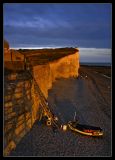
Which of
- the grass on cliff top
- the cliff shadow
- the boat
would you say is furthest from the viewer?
the grass on cliff top

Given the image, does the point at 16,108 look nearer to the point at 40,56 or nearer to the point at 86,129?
the point at 86,129

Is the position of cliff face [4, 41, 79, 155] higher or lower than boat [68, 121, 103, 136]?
higher

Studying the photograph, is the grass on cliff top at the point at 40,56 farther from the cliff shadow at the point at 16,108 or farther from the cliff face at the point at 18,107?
the cliff shadow at the point at 16,108

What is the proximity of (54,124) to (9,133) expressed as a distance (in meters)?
4.25

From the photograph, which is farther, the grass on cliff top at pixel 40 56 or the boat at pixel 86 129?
the grass on cliff top at pixel 40 56

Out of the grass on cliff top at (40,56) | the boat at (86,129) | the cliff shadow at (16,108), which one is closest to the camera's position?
the cliff shadow at (16,108)

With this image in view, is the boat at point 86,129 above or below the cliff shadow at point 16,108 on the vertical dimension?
below

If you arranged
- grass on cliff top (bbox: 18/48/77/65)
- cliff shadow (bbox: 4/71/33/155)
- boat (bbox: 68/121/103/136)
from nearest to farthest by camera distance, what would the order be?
cliff shadow (bbox: 4/71/33/155) < boat (bbox: 68/121/103/136) < grass on cliff top (bbox: 18/48/77/65)

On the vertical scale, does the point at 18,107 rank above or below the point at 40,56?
below

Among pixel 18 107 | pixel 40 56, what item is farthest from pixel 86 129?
pixel 40 56

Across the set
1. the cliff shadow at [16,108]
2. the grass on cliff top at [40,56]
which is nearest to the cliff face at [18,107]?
the cliff shadow at [16,108]

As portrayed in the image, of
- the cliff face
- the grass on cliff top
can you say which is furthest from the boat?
the grass on cliff top

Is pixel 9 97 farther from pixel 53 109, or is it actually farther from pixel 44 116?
pixel 53 109

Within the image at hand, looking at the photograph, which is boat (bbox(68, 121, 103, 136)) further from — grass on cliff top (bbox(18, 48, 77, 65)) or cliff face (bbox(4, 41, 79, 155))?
grass on cliff top (bbox(18, 48, 77, 65))
